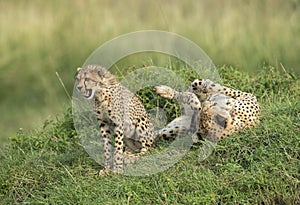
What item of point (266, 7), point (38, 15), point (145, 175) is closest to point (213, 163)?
point (145, 175)

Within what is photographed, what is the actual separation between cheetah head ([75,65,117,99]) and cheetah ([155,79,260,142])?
1.96ft

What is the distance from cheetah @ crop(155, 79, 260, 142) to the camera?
5.27m

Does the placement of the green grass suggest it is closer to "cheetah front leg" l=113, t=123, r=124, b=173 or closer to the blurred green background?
"cheetah front leg" l=113, t=123, r=124, b=173

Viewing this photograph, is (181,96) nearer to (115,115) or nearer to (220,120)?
(220,120)

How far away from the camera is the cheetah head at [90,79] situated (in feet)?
16.7

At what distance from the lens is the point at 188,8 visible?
32.0ft

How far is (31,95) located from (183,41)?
5.62ft

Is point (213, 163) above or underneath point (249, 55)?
above

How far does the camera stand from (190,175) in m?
4.82

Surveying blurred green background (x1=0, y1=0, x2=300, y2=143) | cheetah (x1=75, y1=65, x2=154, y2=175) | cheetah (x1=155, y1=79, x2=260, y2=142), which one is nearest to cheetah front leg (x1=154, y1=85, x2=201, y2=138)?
cheetah (x1=155, y1=79, x2=260, y2=142)

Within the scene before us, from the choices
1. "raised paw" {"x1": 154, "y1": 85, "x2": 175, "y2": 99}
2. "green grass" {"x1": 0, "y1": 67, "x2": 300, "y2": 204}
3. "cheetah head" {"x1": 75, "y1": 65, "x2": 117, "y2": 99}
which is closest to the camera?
"green grass" {"x1": 0, "y1": 67, "x2": 300, "y2": 204}

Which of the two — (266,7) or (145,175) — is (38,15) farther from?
(145,175)

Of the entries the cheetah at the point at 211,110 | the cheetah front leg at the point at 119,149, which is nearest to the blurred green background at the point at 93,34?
the cheetah at the point at 211,110

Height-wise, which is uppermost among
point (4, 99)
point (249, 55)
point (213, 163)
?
point (213, 163)
